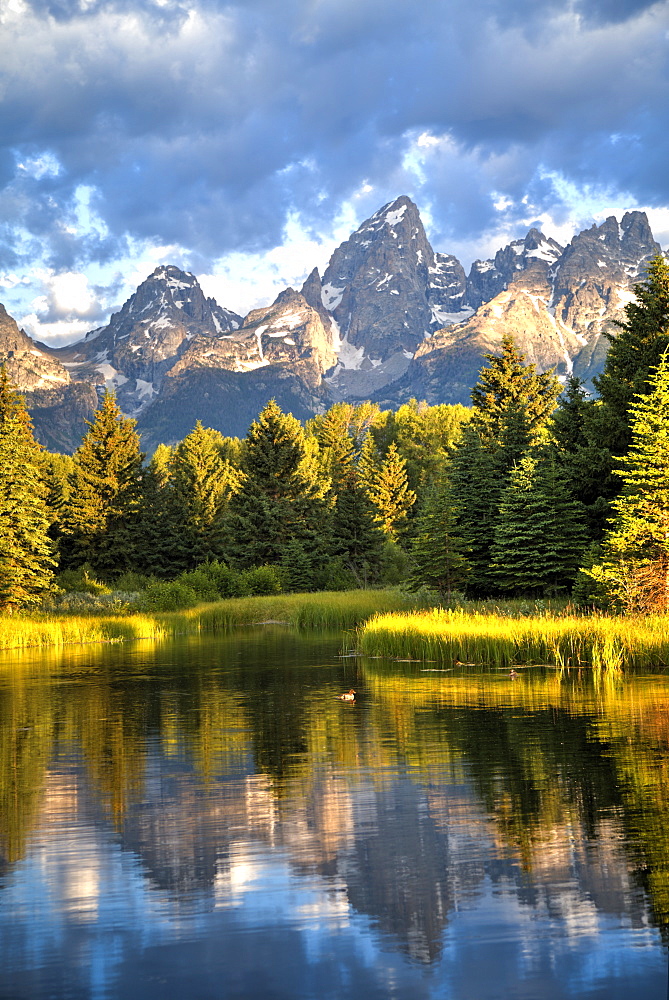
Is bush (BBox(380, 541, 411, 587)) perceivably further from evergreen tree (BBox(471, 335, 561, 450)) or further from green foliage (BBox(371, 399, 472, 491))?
green foliage (BBox(371, 399, 472, 491))

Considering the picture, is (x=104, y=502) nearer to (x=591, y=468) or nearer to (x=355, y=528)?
(x=355, y=528)

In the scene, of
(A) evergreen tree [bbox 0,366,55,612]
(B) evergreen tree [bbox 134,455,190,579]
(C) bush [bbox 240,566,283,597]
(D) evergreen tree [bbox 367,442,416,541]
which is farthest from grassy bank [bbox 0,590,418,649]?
(D) evergreen tree [bbox 367,442,416,541]

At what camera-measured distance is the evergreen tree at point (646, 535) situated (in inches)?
1169

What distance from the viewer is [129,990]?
7020mm

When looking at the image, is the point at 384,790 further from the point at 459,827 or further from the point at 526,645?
the point at 526,645

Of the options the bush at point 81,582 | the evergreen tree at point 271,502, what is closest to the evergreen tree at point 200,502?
the evergreen tree at point 271,502

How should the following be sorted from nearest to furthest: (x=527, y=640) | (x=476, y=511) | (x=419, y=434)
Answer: (x=527, y=640) → (x=476, y=511) → (x=419, y=434)

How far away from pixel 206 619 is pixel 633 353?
27724 millimetres

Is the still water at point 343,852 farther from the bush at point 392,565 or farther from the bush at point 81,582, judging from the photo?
the bush at point 392,565

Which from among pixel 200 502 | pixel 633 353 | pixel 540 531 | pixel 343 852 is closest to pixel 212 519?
pixel 200 502

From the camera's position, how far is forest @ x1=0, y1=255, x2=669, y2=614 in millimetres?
35156

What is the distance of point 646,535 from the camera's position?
1208 inches

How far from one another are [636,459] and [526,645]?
819 centimetres

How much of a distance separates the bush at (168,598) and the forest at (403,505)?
7.6 inches
